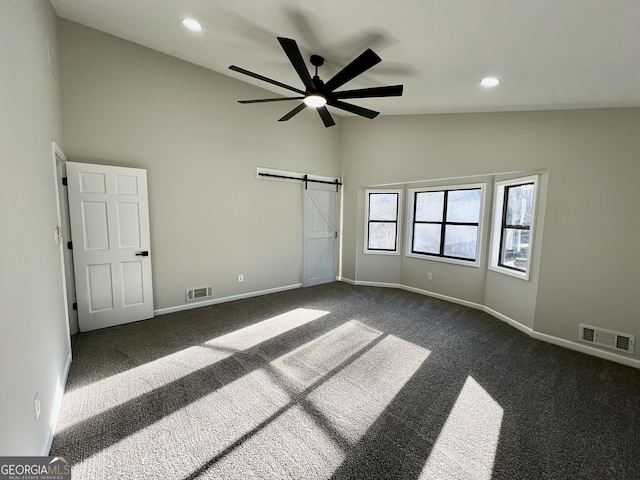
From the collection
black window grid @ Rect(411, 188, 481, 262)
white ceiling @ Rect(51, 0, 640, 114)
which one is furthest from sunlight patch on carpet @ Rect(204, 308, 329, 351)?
white ceiling @ Rect(51, 0, 640, 114)

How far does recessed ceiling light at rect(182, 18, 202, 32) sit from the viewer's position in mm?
2840

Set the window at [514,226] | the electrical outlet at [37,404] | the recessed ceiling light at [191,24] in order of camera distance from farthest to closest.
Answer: the window at [514,226]
the recessed ceiling light at [191,24]
the electrical outlet at [37,404]

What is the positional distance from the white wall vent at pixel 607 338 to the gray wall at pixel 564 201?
0.06 metres

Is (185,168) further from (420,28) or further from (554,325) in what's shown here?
(554,325)

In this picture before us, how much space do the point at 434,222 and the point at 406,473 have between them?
13.9 feet

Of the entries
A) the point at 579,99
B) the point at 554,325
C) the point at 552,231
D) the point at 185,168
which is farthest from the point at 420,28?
the point at 554,325

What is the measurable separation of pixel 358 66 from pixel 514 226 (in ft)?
10.6

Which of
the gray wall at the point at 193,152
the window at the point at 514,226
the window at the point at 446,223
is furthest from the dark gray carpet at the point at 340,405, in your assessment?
the window at the point at 446,223

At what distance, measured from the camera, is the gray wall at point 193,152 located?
11.0 ft

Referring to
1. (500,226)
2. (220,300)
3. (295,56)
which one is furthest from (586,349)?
(220,300)

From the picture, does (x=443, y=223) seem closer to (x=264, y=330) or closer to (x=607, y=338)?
(x=607, y=338)

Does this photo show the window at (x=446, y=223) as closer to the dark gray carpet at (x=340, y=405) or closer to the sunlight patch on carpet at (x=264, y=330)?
the dark gray carpet at (x=340, y=405)

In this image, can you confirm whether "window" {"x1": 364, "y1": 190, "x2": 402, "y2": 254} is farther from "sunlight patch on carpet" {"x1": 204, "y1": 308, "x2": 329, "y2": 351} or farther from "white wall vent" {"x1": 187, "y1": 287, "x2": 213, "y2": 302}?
"white wall vent" {"x1": 187, "y1": 287, "x2": 213, "y2": 302}

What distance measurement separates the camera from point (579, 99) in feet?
9.89
